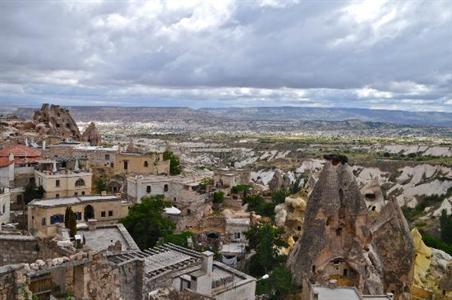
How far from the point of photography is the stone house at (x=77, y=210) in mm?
35156

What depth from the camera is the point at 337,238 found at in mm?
30531

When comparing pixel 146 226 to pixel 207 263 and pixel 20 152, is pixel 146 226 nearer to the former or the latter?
pixel 207 263

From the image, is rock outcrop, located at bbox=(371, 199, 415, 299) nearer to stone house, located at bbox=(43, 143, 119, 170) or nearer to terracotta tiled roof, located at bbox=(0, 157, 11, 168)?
terracotta tiled roof, located at bbox=(0, 157, 11, 168)

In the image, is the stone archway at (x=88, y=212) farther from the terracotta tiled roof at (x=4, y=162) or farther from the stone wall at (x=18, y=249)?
the stone wall at (x=18, y=249)

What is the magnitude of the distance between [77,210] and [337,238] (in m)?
18.0

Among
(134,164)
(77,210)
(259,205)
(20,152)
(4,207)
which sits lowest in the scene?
(259,205)

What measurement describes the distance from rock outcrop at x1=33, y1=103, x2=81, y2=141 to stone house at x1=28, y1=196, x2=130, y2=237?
36909mm

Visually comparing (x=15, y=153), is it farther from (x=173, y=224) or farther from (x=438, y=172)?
(x=438, y=172)

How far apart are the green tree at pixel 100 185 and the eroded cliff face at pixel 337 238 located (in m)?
22.7

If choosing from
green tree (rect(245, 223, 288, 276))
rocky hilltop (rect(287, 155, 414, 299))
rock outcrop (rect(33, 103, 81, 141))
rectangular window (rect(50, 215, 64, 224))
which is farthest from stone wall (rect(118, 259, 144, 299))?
rock outcrop (rect(33, 103, 81, 141))

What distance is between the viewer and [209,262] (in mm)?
23062

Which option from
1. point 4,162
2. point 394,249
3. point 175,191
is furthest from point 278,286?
point 4,162

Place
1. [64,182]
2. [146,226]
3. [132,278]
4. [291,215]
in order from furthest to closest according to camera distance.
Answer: [291,215] < [64,182] < [146,226] < [132,278]

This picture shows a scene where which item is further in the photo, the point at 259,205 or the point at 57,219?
the point at 259,205
